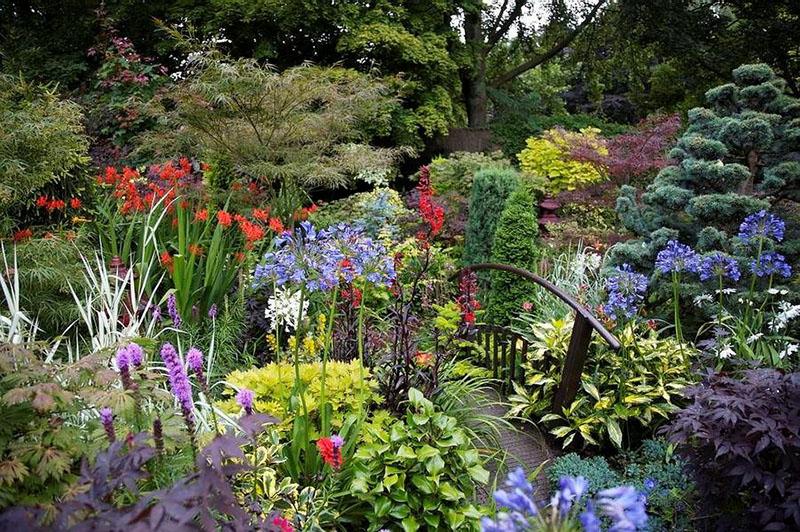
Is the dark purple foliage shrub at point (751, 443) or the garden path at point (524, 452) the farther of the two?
the garden path at point (524, 452)

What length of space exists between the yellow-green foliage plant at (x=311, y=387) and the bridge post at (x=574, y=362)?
1121mm

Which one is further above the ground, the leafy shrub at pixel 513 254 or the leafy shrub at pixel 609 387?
the leafy shrub at pixel 513 254

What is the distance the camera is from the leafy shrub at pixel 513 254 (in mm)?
4562

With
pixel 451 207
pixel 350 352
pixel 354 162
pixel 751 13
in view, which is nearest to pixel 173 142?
pixel 354 162

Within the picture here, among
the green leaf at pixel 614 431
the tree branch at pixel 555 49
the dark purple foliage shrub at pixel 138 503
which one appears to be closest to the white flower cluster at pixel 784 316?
the green leaf at pixel 614 431

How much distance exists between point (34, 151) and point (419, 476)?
314 centimetres

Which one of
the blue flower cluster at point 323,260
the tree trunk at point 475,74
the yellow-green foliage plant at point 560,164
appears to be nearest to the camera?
the blue flower cluster at point 323,260

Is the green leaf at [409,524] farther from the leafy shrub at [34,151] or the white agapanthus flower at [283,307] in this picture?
the leafy shrub at [34,151]

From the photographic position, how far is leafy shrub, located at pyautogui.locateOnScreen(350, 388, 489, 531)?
2.34 m

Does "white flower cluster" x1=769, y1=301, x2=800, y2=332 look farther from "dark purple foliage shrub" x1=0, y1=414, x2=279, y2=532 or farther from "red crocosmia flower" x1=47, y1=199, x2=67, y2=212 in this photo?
"red crocosmia flower" x1=47, y1=199, x2=67, y2=212

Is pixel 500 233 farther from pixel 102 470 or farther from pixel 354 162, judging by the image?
pixel 102 470

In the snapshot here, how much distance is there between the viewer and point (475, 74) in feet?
36.7

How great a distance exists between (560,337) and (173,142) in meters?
4.36

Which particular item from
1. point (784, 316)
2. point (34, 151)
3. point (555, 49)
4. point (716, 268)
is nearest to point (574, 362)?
point (716, 268)
